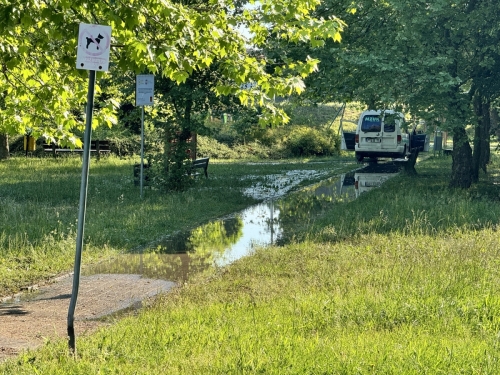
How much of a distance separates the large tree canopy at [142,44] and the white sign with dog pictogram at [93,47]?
0.18 meters

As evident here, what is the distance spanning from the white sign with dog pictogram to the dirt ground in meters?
2.45

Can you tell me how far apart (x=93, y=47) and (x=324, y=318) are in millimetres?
3165

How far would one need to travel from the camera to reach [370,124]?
31312mm

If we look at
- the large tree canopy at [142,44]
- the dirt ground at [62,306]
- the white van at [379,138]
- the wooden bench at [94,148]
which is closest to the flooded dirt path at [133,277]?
the dirt ground at [62,306]

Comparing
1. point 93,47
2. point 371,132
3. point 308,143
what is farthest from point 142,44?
point 308,143

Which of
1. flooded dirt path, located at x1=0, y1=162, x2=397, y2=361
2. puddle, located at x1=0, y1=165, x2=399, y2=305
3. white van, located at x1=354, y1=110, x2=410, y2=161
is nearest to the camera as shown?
flooded dirt path, located at x1=0, y1=162, x2=397, y2=361

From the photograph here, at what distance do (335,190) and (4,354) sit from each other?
592 inches

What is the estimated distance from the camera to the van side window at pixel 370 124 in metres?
31.1

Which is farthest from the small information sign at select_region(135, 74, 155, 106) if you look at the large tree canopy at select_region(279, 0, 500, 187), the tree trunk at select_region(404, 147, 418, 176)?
the tree trunk at select_region(404, 147, 418, 176)

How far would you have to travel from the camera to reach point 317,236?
1111 cm

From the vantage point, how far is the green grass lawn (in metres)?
5.09

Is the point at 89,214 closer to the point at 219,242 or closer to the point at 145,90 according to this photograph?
the point at 219,242

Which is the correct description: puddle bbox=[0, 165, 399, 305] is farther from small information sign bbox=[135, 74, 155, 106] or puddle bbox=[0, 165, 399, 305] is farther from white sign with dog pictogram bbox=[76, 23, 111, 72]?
small information sign bbox=[135, 74, 155, 106]

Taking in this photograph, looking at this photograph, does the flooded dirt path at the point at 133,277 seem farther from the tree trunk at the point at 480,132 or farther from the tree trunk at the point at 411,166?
the tree trunk at the point at 411,166
